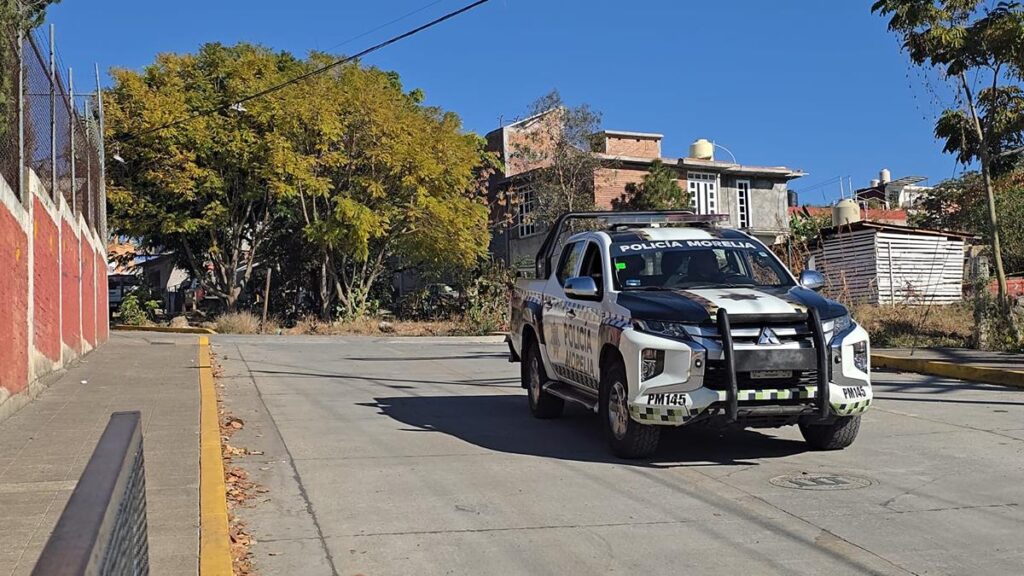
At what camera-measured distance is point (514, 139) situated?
131ft

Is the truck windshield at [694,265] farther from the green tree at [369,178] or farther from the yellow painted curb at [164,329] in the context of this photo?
→ the green tree at [369,178]

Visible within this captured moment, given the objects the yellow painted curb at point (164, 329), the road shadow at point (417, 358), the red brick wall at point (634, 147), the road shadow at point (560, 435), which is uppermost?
the red brick wall at point (634, 147)

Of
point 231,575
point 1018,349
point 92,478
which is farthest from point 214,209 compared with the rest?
point 92,478

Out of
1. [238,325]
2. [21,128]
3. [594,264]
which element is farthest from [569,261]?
[238,325]

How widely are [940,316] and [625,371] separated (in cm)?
1531

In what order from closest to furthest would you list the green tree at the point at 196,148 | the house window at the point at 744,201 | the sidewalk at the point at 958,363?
1. the sidewalk at the point at 958,363
2. the green tree at the point at 196,148
3. the house window at the point at 744,201

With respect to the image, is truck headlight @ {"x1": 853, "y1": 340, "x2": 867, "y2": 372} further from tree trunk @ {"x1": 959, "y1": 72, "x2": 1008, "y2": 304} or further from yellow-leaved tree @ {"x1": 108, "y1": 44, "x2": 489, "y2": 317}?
yellow-leaved tree @ {"x1": 108, "y1": 44, "x2": 489, "y2": 317}

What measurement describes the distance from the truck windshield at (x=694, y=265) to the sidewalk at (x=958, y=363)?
5543 millimetres

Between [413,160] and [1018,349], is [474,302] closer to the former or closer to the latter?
[413,160]

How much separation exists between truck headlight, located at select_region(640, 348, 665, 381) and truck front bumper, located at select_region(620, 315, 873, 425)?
2cm

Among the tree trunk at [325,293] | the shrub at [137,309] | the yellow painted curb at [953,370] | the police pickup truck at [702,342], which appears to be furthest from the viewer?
the tree trunk at [325,293]

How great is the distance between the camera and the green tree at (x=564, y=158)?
119ft

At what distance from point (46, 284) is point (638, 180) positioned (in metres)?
29.2

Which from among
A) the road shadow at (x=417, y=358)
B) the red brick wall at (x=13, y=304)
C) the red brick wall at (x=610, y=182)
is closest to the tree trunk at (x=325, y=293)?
the red brick wall at (x=610, y=182)
